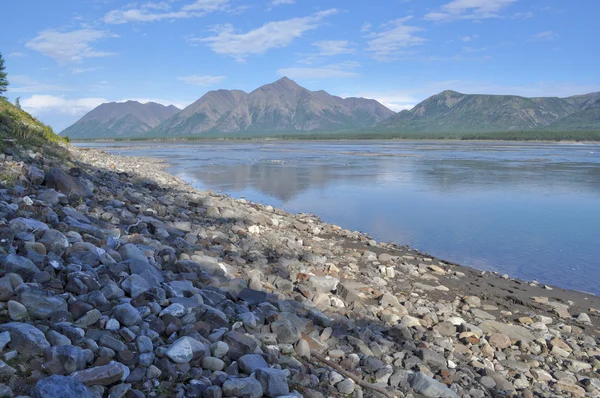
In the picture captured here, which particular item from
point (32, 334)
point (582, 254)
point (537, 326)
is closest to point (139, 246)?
point (32, 334)

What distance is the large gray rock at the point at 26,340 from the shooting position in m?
3.96

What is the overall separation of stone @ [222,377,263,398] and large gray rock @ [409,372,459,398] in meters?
2.09

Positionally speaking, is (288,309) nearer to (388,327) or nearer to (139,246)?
(388,327)

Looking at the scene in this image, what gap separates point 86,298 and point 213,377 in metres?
1.69

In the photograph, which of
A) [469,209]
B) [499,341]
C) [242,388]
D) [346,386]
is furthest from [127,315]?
[469,209]

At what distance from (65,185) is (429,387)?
26.9 ft

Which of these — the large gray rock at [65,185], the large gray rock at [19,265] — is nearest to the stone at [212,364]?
the large gray rock at [19,265]

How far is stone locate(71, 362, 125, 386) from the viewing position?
378 cm

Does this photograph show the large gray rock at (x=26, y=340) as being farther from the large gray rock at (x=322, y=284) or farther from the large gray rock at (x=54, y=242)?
the large gray rock at (x=322, y=284)

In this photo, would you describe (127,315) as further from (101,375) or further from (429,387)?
(429,387)

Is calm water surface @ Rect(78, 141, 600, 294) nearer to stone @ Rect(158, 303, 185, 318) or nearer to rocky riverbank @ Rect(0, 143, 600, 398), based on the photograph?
rocky riverbank @ Rect(0, 143, 600, 398)

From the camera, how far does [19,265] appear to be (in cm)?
515

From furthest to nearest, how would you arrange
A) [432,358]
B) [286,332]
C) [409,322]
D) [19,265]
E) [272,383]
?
[409,322] → [432,358] → [286,332] → [19,265] → [272,383]

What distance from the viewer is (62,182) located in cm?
1002
